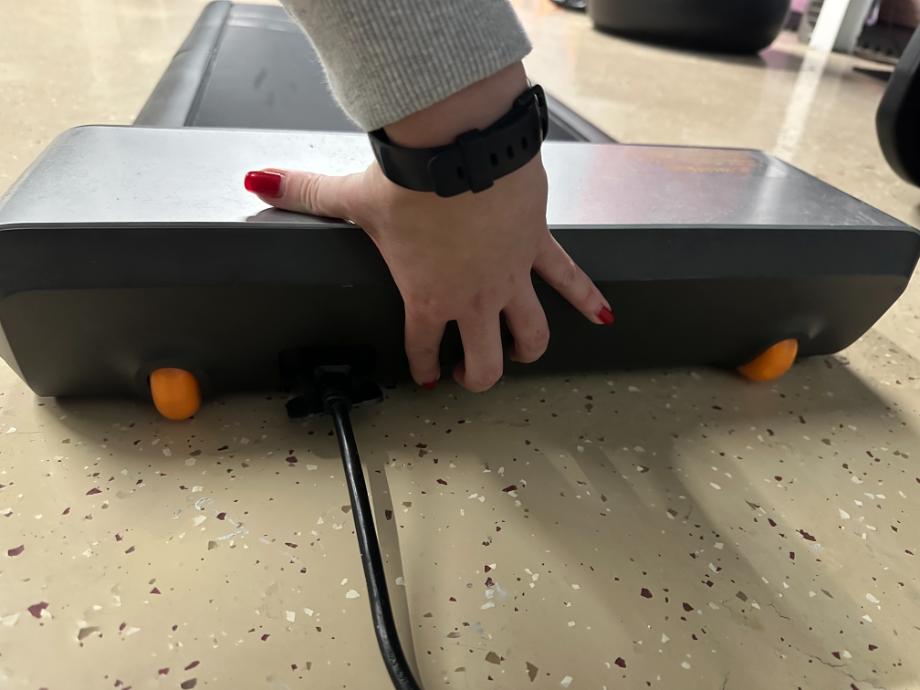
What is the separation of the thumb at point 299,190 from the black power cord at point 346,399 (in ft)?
0.33

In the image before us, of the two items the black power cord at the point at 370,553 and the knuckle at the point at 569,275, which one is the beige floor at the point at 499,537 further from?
the knuckle at the point at 569,275

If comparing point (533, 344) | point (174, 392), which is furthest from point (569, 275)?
point (174, 392)

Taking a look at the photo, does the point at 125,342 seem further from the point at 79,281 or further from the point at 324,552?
the point at 324,552

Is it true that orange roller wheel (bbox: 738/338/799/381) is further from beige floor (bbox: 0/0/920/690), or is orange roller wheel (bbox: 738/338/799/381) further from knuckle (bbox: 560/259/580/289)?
knuckle (bbox: 560/259/580/289)

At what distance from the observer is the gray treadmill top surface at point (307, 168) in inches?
17.1

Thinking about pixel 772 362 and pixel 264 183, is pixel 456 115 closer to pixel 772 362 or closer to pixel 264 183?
pixel 264 183

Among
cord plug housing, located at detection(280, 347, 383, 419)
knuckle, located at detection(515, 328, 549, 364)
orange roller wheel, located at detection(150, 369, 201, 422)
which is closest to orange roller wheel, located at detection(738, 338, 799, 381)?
knuckle, located at detection(515, 328, 549, 364)

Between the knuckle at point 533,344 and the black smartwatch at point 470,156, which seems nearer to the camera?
the black smartwatch at point 470,156

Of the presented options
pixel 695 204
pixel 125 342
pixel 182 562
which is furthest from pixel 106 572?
pixel 695 204

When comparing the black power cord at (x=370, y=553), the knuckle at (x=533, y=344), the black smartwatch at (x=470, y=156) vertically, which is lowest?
the black power cord at (x=370, y=553)

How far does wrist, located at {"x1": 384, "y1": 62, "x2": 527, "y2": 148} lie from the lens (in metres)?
0.36

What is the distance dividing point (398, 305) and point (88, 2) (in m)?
2.17

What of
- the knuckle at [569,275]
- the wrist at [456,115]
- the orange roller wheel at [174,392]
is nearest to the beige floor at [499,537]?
the orange roller wheel at [174,392]

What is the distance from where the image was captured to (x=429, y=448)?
49 centimetres
